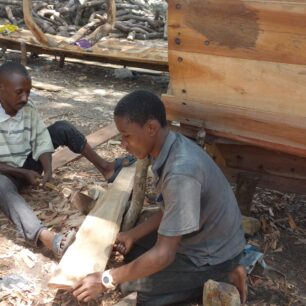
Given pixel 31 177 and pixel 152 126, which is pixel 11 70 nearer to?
pixel 31 177

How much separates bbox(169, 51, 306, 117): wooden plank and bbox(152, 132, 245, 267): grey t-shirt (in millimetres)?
533

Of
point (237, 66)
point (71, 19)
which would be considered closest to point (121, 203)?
point (237, 66)

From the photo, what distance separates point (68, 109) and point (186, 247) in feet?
13.6

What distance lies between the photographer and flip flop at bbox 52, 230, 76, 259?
3.02 metres

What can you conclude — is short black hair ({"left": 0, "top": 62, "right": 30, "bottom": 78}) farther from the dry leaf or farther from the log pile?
the log pile

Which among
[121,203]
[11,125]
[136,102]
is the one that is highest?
[136,102]

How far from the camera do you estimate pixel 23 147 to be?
149 inches

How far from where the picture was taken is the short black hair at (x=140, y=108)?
231 centimetres

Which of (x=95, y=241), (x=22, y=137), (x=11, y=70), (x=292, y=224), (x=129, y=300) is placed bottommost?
(x=292, y=224)

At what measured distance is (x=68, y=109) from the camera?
6.46 m

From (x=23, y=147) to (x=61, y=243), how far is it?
3.47ft

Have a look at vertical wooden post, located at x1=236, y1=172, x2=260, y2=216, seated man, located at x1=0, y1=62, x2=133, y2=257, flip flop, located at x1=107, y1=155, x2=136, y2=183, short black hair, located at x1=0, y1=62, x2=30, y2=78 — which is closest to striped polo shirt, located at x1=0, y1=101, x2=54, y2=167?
seated man, located at x1=0, y1=62, x2=133, y2=257

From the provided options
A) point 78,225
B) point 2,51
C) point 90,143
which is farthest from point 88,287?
point 2,51

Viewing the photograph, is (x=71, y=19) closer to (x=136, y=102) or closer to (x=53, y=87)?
(x=53, y=87)
